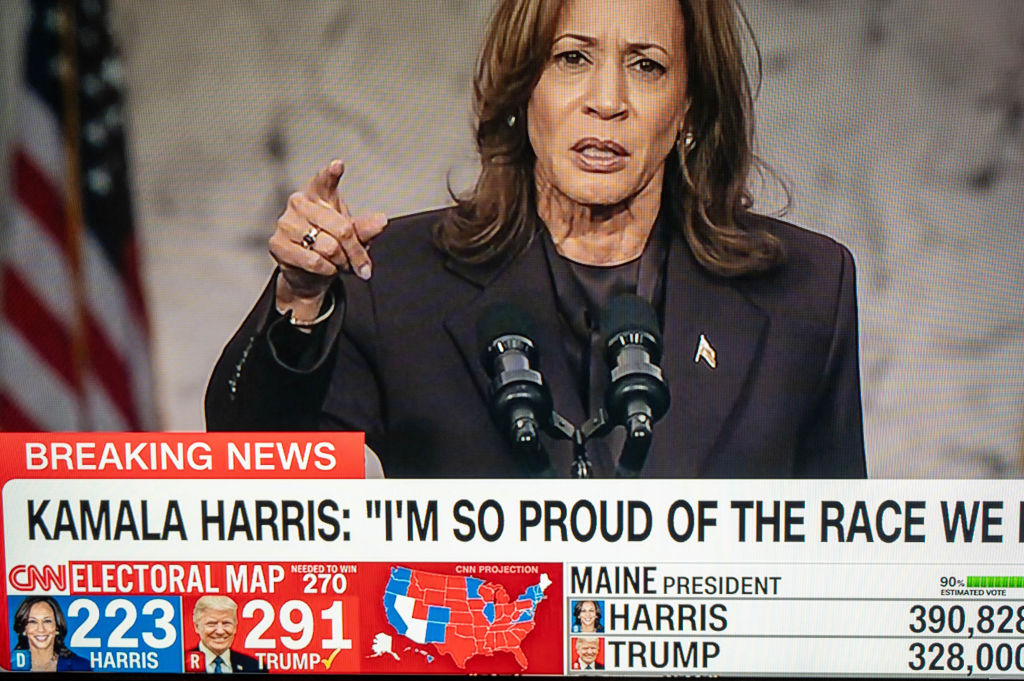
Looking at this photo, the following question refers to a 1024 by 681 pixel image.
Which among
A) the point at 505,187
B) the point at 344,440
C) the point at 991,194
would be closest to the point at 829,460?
the point at 991,194

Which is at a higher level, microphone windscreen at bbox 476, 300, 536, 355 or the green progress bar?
microphone windscreen at bbox 476, 300, 536, 355

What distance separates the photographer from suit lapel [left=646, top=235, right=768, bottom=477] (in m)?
1.72

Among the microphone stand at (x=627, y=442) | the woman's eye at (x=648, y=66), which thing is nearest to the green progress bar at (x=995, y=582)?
the microphone stand at (x=627, y=442)

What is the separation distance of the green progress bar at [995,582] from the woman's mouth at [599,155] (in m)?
0.99

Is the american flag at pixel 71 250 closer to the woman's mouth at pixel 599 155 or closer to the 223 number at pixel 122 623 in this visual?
the 223 number at pixel 122 623

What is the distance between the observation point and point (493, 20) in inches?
66.8

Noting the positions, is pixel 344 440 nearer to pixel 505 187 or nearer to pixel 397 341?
pixel 397 341

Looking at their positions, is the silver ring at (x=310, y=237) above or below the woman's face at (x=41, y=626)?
above

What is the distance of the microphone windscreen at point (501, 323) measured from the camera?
171 cm

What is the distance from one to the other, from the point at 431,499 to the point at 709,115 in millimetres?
855

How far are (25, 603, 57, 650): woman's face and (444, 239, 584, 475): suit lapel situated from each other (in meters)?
0.94

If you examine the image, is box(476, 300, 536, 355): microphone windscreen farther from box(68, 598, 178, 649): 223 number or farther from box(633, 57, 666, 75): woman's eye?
box(68, 598, 178, 649): 223 number

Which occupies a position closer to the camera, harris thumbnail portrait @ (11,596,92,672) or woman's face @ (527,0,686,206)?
woman's face @ (527,0,686,206)

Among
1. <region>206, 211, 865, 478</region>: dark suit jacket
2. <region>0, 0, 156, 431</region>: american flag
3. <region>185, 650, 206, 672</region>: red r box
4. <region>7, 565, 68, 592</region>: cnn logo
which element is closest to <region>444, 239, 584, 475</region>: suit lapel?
<region>206, 211, 865, 478</region>: dark suit jacket
